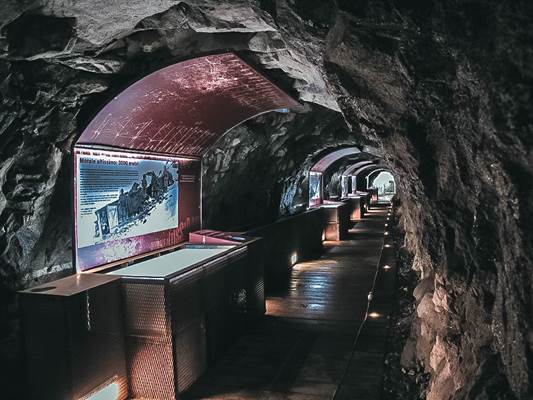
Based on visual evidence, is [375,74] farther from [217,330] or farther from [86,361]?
[217,330]

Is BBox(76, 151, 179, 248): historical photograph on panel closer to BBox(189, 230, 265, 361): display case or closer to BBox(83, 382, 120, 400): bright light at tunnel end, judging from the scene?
BBox(189, 230, 265, 361): display case

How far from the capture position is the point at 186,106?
707 centimetres

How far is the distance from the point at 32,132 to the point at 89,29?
1557 mm

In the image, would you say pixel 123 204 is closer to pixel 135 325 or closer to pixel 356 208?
pixel 135 325

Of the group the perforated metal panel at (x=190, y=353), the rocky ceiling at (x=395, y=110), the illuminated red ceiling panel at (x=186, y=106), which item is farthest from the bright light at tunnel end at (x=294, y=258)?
the perforated metal panel at (x=190, y=353)

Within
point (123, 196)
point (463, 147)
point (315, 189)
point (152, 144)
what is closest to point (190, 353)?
point (123, 196)

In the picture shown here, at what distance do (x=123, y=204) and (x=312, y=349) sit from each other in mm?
3806

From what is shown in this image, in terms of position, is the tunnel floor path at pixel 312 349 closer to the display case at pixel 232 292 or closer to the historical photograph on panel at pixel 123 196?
the display case at pixel 232 292

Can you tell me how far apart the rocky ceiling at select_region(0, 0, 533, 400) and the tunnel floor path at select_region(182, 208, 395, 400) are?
72 centimetres

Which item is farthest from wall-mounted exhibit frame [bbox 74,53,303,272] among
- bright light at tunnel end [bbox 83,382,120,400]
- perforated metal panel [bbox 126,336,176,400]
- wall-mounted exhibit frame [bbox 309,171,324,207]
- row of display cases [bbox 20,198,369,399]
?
wall-mounted exhibit frame [bbox 309,171,324,207]

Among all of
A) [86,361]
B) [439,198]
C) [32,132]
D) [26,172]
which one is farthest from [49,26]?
[439,198]

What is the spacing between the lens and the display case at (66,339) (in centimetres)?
447

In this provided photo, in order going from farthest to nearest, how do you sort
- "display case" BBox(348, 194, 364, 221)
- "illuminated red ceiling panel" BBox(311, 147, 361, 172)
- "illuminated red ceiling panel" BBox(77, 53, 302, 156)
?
"display case" BBox(348, 194, 364, 221) → "illuminated red ceiling panel" BBox(311, 147, 361, 172) → "illuminated red ceiling panel" BBox(77, 53, 302, 156)

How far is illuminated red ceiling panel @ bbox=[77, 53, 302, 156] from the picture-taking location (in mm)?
5812
